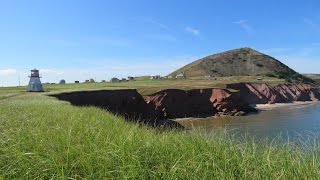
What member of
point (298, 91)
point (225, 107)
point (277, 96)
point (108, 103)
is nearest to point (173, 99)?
point (225, 107)

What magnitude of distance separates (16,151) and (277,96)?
127 metres

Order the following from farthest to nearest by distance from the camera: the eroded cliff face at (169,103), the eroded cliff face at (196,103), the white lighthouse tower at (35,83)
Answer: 1. the eroded cliff face at (196,103)
2. the white lighthouse tower at (35,83)
3. the eroded cliff face at (169,103)

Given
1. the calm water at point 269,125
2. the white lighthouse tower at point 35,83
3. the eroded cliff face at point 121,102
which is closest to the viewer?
the calm water at point 269,125

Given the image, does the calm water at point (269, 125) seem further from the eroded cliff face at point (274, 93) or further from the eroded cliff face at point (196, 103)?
the eroded cliff face at point (274, 93)

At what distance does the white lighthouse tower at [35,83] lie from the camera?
238 ft

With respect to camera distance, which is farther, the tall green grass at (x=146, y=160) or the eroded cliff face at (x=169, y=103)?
the eroded cliff face at (x=169, y=103)

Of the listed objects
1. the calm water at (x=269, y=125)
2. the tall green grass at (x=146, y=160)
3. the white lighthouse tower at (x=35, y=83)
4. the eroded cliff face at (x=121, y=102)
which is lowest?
the calm water at (x=269, y=125)

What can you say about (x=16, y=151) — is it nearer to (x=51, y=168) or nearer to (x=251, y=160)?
(x=51, y=168)

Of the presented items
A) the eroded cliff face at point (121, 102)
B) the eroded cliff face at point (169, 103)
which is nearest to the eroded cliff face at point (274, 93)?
the eroded cliff face at point (169, 103)

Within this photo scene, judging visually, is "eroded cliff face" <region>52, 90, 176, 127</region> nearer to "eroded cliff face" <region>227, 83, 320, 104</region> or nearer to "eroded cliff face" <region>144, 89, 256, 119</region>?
"eroded cliff face" <region>144, 89, 256, 119</region>

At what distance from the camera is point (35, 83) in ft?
243

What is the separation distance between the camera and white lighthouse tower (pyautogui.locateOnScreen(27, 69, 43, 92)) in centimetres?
7262

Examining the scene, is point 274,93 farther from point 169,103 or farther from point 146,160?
point 146,160

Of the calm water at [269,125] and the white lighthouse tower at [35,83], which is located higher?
the white lighthouse tower at [35,83]
